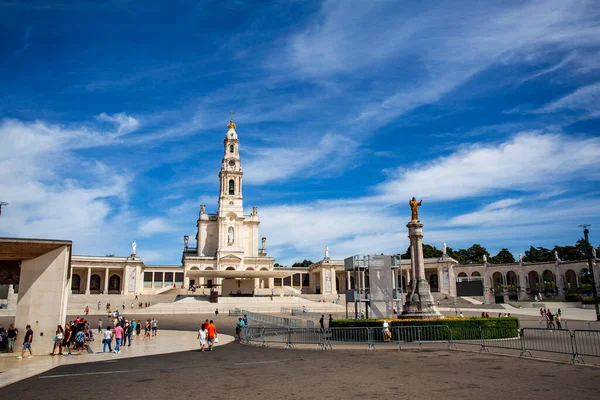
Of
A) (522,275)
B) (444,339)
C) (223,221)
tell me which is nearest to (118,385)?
(444,339)

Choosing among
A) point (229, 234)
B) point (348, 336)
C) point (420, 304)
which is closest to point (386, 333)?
point (348, 336)

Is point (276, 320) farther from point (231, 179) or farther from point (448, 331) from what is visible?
point (231, 179)

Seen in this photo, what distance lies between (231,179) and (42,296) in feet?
230

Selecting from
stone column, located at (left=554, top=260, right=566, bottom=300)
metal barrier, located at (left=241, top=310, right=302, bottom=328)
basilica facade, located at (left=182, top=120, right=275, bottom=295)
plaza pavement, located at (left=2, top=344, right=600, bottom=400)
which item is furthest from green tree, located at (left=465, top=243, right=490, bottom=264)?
plaza pavement, located at (left=2, top=344, right=600, bottom=400)

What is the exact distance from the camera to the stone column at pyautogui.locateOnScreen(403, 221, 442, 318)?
28331mm

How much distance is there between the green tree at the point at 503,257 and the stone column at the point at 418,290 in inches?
3659

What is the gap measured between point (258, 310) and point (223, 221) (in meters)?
38.1

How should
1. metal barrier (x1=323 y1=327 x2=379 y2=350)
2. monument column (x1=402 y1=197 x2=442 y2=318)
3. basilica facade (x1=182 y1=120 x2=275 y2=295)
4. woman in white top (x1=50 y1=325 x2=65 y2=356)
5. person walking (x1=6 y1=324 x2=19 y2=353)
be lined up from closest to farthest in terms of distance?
woman in white top (x1=50 y1=325 x2=65 y2=356), person walking (x1=6 y1=324 x2=19 y2=353), metal barrier (x1=323 y1=327 x2=379 y2=350), monument column (x1=402 y1=197 x2=442 y2=318), basilica facade (x1=182 y1=120 x2=275 y2=295)

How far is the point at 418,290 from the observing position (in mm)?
29156

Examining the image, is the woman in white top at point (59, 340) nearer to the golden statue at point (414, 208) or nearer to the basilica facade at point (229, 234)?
the golden statue at point (414, 208)

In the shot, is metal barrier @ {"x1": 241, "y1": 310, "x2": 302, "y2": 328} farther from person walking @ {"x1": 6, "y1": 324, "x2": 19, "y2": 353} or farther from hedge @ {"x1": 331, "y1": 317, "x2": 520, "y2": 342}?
person walking @ {"x1": 6, "y1": 324, "x2": 19, "y2": 353}

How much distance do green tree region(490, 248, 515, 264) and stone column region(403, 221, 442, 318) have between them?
92931 millimetres

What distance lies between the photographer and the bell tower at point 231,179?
8944cm

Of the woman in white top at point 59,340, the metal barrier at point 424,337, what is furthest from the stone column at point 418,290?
the woman in white top at point 59,340
